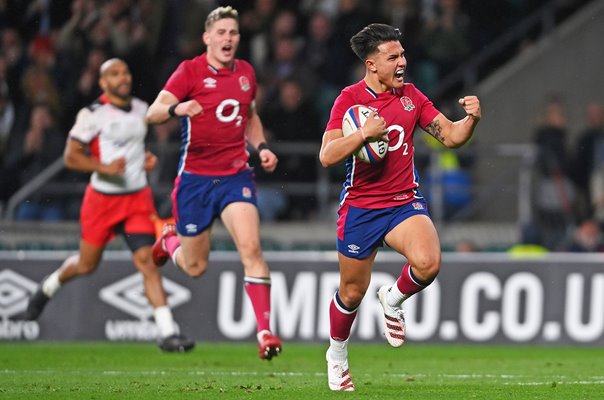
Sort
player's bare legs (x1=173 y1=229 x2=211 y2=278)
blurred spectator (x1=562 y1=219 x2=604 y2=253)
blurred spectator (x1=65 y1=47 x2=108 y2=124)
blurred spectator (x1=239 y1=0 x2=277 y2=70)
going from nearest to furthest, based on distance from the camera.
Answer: player's bare legs (x1=173 y1=229 x2=211 y2=278) < blurred spectator (x1=562 y1=219 x2=604 y2=253) < blurred spectator (x1=65 y1=47 x2=108 y2=124) < blurred spectator (x1=239 y1=0 x2=277 y2=70)

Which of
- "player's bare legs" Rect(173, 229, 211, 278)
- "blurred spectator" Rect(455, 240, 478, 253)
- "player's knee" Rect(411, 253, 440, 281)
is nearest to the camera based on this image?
"player's knee" Rect(411, 253, 440, 281)

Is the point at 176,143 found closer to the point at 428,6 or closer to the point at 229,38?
the point at 428,6

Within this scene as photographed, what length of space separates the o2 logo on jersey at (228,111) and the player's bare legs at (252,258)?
0.70 m

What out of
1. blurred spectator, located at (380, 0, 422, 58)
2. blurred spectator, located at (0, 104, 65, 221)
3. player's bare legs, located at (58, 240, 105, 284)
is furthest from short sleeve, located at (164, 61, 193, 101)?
blurred spectator, located at (380, 0, 422, 58)

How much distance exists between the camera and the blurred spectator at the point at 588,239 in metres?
17.0

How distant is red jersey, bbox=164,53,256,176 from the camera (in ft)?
38.0

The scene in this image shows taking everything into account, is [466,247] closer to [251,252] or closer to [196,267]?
[196,267]

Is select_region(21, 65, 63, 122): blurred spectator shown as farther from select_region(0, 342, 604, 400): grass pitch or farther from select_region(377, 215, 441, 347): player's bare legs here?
select_region(377, 215, 441, 347): player's bare legs

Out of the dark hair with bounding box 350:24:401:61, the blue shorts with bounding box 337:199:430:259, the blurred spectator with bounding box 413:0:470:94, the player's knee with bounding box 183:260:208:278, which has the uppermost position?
the blurred spectator with bounding box 413:0:470:94

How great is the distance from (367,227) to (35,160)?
9.72m

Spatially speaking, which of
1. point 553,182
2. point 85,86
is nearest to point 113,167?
point 85,86

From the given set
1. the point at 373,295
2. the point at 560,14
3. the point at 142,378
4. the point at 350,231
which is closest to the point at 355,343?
the point at 373,295

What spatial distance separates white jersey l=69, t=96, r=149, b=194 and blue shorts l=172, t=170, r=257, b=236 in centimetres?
175

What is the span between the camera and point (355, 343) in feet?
51.7
